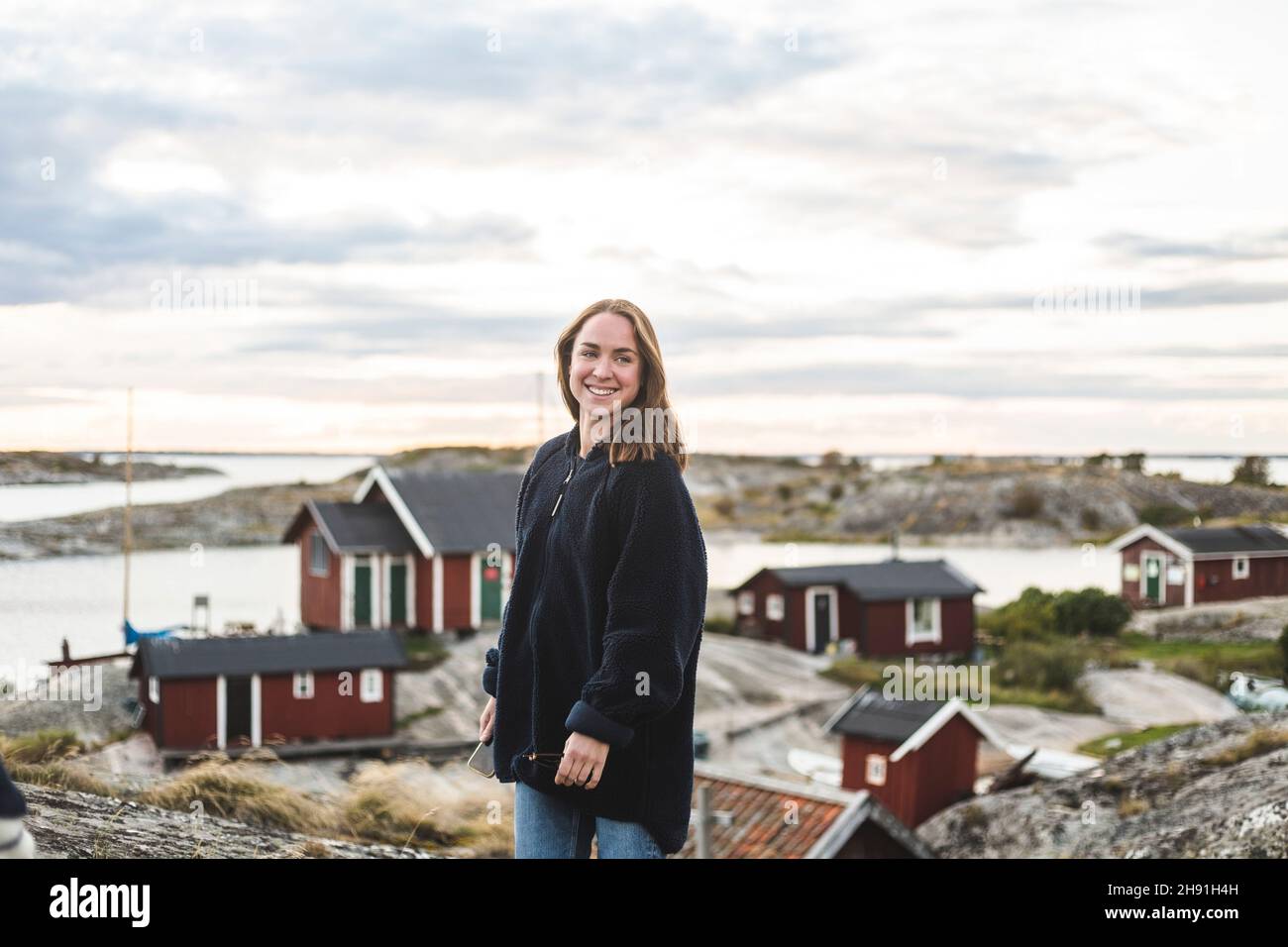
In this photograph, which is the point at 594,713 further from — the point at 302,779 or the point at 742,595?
the point at 742,595

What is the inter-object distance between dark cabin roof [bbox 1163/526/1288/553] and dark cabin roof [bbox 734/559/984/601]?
3.63 m

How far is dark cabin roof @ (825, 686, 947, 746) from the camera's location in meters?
12.4

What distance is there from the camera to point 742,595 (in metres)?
23.0

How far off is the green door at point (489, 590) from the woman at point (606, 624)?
55.7 feet

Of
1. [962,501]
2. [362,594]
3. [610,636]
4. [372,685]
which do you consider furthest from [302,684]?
[962,501]

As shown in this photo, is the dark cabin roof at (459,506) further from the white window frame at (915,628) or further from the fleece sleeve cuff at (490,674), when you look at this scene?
the fleece sleeve cuff at (490,674)

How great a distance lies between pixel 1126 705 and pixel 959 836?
8.16 m

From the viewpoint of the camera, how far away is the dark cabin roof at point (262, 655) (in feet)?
47.2

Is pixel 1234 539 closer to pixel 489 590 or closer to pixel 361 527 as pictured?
pixel 489 590

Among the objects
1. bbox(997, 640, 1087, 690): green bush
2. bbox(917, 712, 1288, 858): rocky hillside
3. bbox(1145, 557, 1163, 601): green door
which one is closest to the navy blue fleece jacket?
bbox(917, 712, 1288, 858): rocky hillside

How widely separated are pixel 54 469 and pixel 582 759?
21.8 meters

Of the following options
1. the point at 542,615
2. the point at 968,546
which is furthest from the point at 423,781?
the point at 968,546

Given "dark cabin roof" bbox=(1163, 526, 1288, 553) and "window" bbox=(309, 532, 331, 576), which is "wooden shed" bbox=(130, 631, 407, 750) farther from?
"dark cabin roof" bbox=(1163, 526, 1288, 553)

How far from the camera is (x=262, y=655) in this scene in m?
14.7
